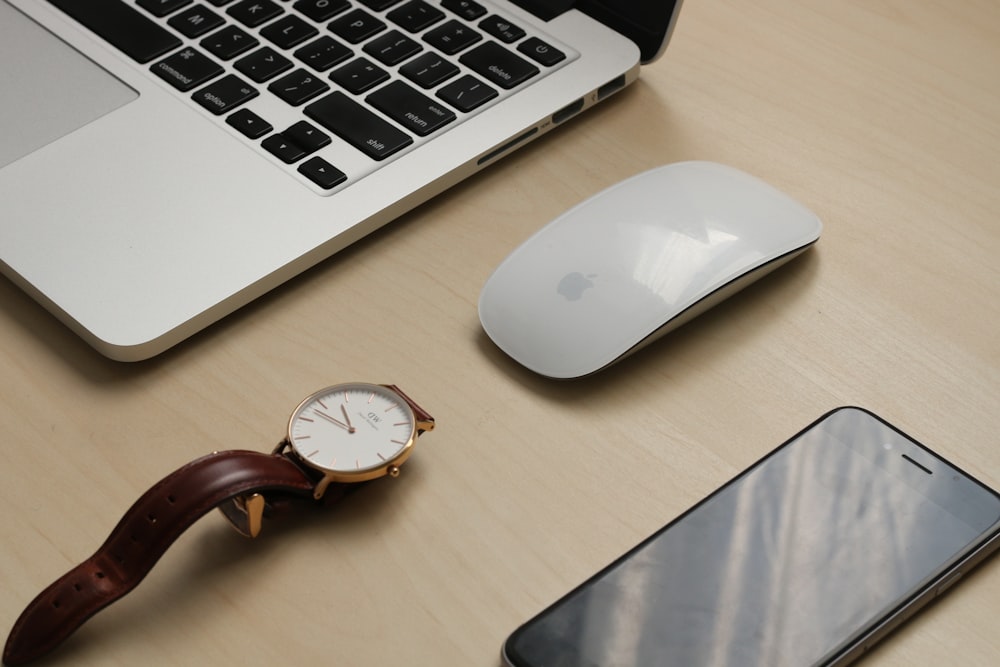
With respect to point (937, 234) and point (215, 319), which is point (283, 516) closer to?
point (215, 319)

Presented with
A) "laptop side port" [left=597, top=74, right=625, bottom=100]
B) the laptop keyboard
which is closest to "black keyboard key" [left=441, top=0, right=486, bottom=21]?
the laptop keyboard

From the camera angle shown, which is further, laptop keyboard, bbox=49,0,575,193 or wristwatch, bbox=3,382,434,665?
laptop keyboard, bbox=49,0,575,193

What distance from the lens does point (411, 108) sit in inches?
26.9

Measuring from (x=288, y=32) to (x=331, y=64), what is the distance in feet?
0.15

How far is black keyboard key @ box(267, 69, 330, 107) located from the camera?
0.68m

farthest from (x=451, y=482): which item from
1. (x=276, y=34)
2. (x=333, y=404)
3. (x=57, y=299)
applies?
(x=276, y=34)

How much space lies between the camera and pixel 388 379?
22.8 inches

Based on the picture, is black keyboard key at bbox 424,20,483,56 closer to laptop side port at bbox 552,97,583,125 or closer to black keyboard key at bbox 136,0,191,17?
laptop side port at bbox 552,97,583,125

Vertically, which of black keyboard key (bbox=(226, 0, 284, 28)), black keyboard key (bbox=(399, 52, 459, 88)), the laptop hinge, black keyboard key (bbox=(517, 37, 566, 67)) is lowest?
black keyboard key (bbox=(226, 0, 284, 28))

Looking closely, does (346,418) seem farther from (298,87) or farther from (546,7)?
(546,7)

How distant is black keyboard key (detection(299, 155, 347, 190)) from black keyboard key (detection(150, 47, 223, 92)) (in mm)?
114

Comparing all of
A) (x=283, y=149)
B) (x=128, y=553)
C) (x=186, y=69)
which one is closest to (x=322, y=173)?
(x=283, y=149)

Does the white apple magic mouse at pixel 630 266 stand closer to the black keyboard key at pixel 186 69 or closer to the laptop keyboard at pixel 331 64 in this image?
the laptop keyboard at pixel 331 64

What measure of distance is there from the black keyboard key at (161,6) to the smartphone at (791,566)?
511mm
